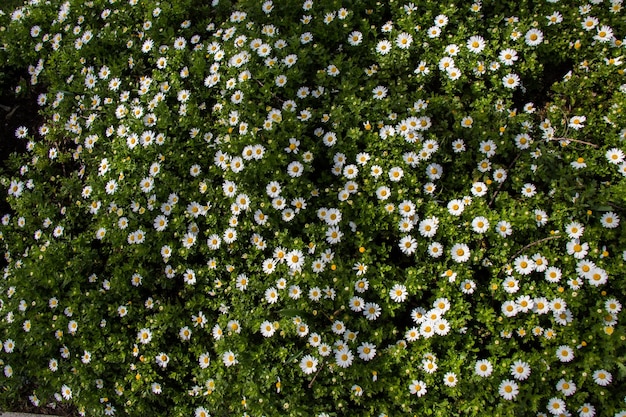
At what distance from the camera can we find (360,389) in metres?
2.83

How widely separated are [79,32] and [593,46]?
149 inches

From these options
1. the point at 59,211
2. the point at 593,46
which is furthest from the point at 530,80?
the point at 59,211

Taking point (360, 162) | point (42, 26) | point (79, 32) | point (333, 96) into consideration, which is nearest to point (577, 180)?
point (360, 162)

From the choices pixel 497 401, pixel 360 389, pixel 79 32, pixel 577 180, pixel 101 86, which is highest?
pixel 79 32

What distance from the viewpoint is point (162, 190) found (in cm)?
344

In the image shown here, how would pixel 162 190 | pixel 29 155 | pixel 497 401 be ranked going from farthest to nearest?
pixel 29 155 → pixel 162 190 → pixel 497 401

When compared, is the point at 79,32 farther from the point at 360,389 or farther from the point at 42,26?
the point at 360,389

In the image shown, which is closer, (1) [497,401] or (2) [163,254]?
(1) [497,401]

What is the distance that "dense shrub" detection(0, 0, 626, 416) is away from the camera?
2.84m

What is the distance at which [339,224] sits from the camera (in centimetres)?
316

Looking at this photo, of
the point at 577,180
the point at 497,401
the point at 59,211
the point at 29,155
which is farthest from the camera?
the point at 29,155

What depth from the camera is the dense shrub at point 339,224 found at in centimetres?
284

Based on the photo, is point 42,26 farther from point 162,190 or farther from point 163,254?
point 163,254

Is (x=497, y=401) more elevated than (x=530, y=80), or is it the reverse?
(x=530, y=80)
